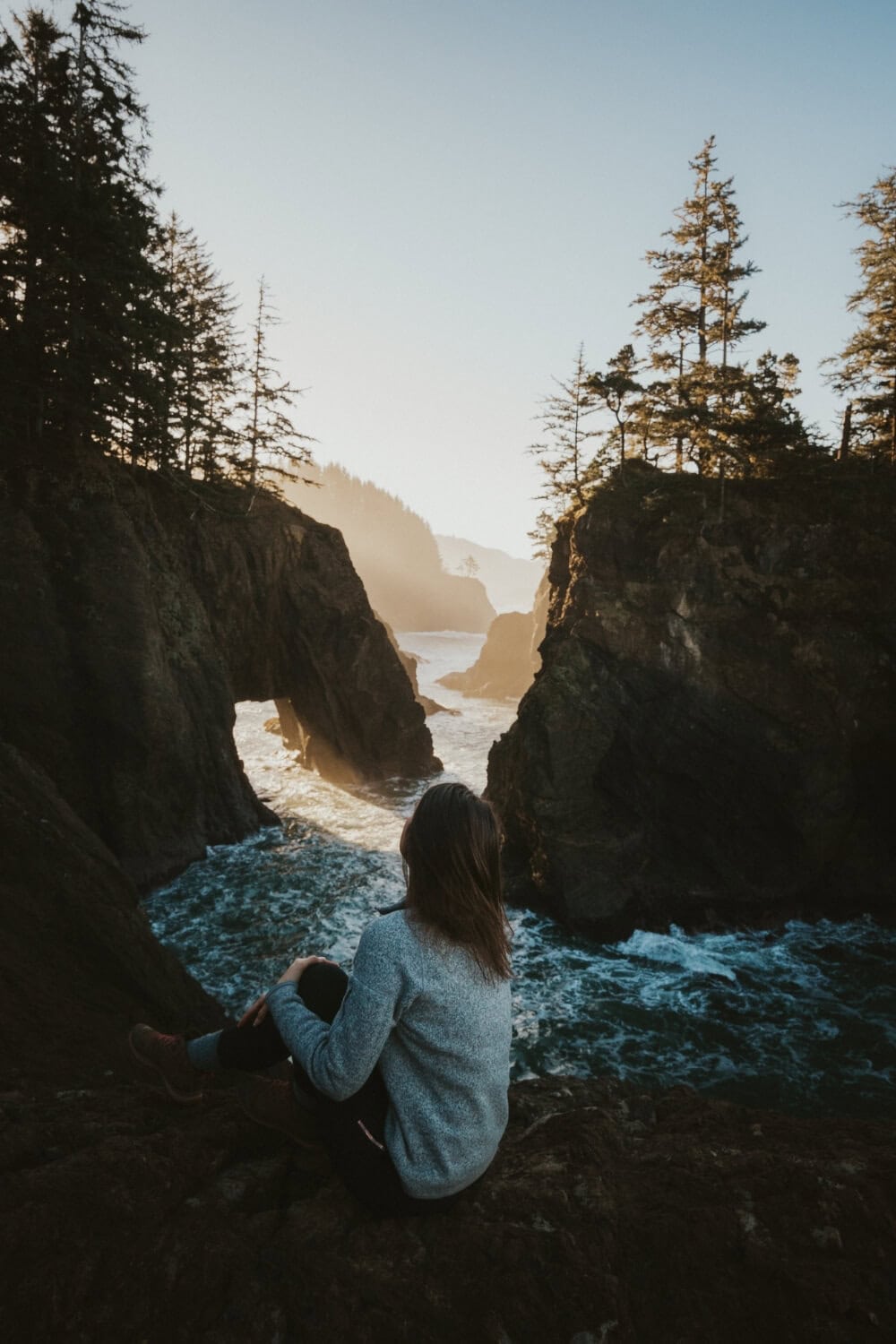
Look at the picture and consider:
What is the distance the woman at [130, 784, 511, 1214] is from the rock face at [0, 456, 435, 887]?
12359mm

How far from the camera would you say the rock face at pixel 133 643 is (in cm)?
1238

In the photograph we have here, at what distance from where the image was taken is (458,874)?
240 cm

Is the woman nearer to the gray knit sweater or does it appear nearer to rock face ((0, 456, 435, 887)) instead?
the gray knit sweater

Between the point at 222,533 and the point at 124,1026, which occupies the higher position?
the point at 222,533

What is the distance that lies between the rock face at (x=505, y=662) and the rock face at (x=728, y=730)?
117ft

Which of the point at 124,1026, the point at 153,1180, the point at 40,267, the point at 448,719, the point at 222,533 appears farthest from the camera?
the point at 448,719

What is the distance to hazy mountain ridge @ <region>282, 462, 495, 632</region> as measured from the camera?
103 metres

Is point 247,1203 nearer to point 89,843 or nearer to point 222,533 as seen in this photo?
point 89,843

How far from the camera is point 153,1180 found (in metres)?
2.73

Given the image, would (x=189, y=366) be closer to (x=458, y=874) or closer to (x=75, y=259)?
(x=75, y=259)

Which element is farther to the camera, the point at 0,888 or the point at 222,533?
the point at 222,533

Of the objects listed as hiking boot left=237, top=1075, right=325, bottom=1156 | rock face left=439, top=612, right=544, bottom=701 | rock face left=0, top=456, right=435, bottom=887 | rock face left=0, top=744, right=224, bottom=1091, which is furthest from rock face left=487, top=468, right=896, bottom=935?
rock face left=439, top=612, right=544, bottom=701

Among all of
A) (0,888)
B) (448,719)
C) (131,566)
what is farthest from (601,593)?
(448,719)

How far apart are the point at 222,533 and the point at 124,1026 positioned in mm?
17490
